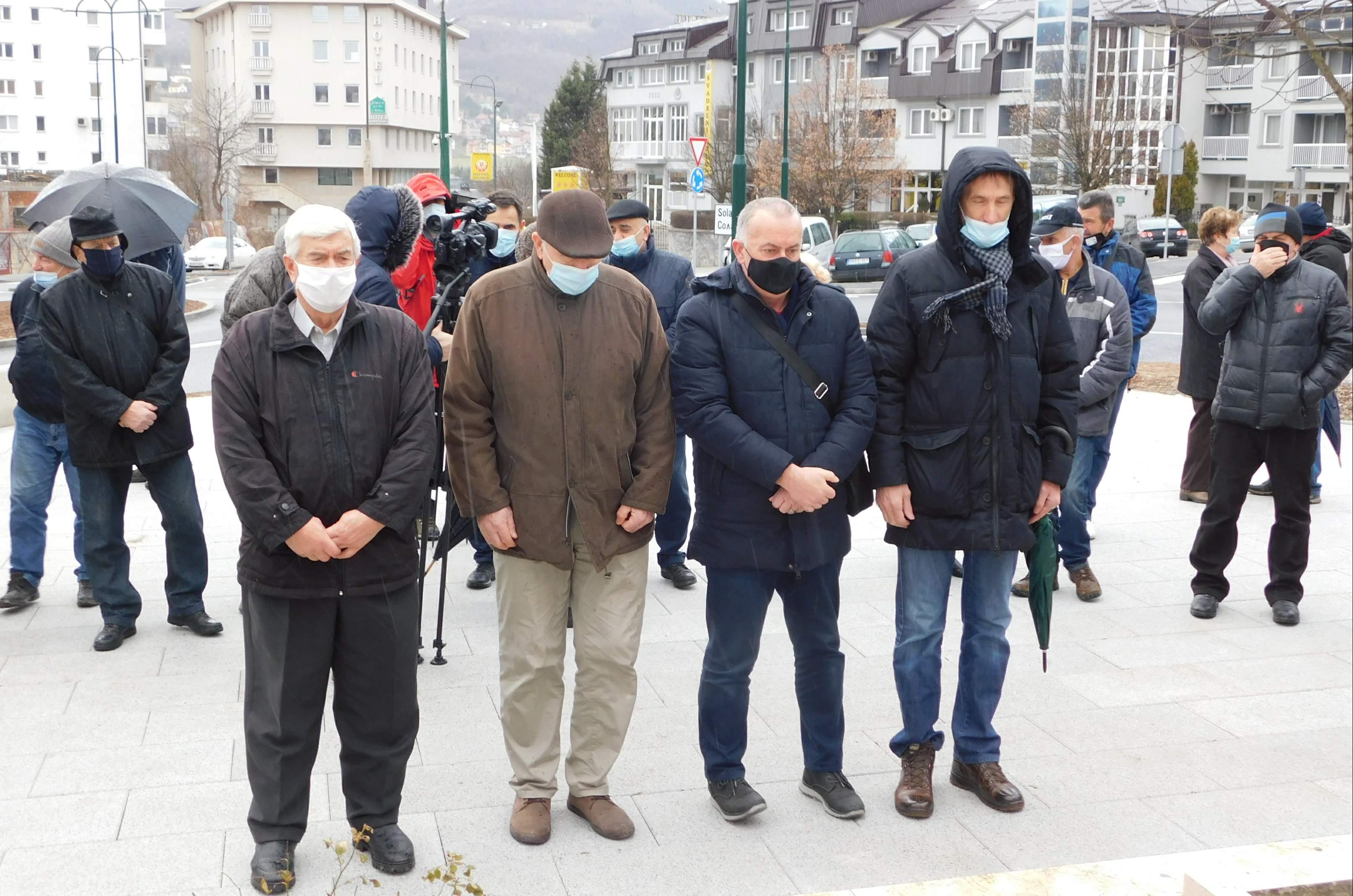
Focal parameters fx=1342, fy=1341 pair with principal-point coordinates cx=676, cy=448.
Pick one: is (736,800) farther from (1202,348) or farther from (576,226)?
(1202,348)

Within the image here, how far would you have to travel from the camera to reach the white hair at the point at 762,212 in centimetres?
430

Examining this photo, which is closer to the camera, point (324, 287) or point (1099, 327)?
point (324, 287)

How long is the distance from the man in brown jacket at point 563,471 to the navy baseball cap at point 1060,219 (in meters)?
2.76

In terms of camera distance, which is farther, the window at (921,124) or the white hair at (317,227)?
the window at (921,124)

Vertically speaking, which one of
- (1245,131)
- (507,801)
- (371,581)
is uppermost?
(1245,131)

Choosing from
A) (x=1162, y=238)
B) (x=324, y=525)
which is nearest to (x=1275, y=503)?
(x=324, y=525)

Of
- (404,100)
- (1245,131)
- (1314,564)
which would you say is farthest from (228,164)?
(1314,564)

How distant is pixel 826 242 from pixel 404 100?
219 ft

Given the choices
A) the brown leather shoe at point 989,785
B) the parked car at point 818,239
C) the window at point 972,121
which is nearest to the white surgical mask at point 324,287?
the brown leather shoe at point 989,785

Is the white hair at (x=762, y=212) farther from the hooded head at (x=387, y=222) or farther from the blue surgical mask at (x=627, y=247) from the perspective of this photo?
the blue surgical mask at (x=627, y=247)

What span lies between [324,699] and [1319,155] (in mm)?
67815

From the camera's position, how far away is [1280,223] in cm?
652

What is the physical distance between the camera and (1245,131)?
66.8 metres

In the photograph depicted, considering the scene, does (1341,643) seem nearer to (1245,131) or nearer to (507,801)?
(507,801)
